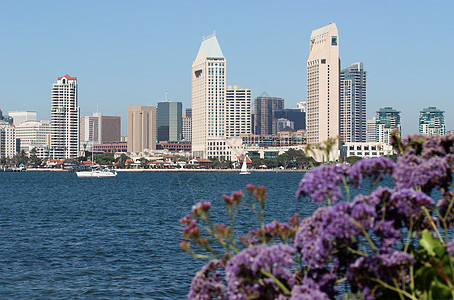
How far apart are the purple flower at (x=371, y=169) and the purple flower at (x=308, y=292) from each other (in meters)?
1.82

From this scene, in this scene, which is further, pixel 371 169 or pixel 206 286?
pixel 206 286

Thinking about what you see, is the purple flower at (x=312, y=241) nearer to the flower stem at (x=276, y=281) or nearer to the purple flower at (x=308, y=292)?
the purple flower at (x=308, y=292)

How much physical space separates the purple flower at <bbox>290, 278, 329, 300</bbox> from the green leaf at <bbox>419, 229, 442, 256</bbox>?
70.4 inches

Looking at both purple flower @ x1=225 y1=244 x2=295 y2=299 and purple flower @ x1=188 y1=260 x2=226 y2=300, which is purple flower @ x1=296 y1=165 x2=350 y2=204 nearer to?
purple flower @ x1=225 y1=244 x2=295 y2=299

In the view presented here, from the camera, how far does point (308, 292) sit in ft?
33.2

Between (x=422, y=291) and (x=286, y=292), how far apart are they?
7.43ft

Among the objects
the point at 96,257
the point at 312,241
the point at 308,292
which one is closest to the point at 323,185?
the point at 312,241

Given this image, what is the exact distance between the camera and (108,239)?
46.0 m

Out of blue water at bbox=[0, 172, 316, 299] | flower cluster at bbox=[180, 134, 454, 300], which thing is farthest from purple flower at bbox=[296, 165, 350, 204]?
blue water at bbox=[0, 172, 316, 299]

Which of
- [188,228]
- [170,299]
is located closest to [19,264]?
[170,299]

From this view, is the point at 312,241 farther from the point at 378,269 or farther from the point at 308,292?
the point at 378,269

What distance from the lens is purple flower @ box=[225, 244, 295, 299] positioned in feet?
33.1

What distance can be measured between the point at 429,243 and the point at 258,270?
282cm

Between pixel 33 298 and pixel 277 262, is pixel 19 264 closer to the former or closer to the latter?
→ pixel 33 298
